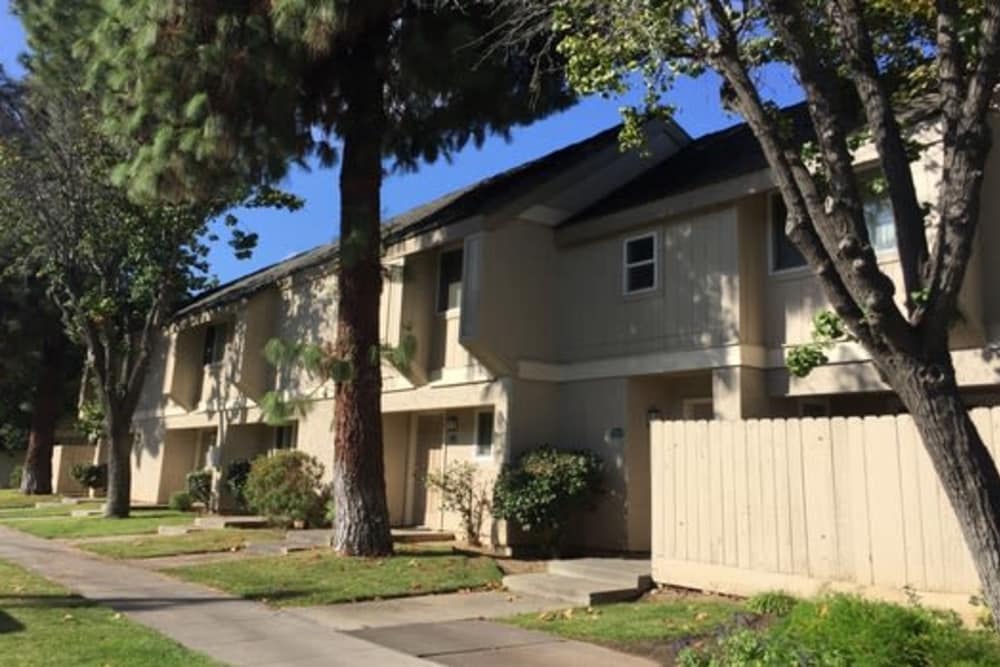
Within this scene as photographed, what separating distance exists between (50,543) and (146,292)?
8686 mm

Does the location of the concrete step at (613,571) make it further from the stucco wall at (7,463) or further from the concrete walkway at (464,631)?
the stucco wall at (7,463)

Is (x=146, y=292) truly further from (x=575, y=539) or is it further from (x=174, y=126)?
(x=575, y=539)

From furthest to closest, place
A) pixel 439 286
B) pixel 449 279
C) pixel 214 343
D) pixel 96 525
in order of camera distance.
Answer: pixel 214 343, pixel 96 525, pixel 439 286, pixel 449 279

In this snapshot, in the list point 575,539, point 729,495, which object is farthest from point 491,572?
point 729,495

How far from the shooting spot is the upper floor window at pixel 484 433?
17.1 meters

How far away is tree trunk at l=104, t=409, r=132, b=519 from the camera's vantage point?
917 inches

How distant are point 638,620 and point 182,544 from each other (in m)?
10.4

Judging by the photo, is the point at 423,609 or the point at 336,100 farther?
the point at 336,100

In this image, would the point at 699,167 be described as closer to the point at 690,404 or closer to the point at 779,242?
the point at 779,242

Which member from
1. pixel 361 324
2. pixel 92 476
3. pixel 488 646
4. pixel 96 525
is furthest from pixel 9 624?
pixel 92 476

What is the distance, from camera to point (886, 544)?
9055 mm

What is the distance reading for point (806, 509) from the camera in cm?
987

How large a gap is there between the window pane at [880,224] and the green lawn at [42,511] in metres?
21.3

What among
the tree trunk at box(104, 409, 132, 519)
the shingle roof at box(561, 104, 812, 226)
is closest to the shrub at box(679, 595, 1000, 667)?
the shingle roof at box(561, 104, 812, 226)
